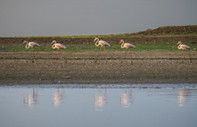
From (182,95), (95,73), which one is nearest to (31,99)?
(182,95)

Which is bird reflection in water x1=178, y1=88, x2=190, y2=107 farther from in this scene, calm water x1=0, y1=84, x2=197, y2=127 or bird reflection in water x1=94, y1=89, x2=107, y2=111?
bird reflection in water x1=94, y1=89, x2=107, y2=111

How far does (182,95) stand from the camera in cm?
1191

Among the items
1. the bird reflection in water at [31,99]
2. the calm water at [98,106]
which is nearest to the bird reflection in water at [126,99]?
the calm water at [98,106]

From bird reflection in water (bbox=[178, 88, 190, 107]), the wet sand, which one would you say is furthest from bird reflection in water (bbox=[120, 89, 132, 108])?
the wet sand

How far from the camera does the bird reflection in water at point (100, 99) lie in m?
10.0

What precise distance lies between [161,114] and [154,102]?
1.58 meters

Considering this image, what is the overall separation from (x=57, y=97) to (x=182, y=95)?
3364 mm

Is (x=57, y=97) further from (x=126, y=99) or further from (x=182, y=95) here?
(x=182, y=95)

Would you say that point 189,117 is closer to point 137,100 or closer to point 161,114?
point 161,114

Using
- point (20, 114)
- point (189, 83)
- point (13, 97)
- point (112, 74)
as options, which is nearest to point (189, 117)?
point (20, 114)

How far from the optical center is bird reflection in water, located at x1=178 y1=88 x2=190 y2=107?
1057cm

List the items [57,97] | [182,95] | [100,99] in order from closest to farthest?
[100,99] < [57,97] < [182,95]

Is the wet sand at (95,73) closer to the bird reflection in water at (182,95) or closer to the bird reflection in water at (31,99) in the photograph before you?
the bird reflection in water at (182,95)

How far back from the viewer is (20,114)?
916 cm
